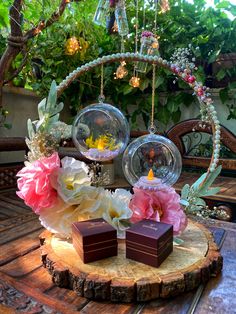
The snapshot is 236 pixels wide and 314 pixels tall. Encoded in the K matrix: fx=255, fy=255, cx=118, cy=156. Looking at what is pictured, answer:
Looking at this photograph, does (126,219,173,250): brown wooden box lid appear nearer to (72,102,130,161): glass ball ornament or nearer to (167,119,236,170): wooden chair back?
(72,102,130,161): glass ball ornament

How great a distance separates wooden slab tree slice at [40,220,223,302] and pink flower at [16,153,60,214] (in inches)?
4.3

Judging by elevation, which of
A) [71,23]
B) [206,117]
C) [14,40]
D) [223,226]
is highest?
[71,23]

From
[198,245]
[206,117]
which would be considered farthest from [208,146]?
[198,245]

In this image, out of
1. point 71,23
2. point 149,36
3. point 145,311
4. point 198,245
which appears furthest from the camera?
point 71,23

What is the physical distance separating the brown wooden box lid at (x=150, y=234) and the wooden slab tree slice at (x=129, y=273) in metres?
0.05

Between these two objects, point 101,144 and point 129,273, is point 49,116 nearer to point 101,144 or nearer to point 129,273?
point 101,144

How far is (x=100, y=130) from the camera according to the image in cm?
79

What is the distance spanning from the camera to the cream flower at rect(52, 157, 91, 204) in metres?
0.58

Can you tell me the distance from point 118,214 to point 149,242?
0.14m

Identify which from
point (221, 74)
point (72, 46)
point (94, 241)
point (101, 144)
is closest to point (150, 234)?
point (94, 241)

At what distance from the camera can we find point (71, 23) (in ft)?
6.31

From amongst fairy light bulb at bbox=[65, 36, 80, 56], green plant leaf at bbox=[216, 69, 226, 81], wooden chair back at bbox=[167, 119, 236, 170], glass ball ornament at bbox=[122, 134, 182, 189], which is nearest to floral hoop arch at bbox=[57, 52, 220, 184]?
glass ball ornament at bbox=[122, 134, 182, 189]

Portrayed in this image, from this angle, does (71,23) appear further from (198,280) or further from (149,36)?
(198,280)

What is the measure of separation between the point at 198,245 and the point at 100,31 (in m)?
2.02
